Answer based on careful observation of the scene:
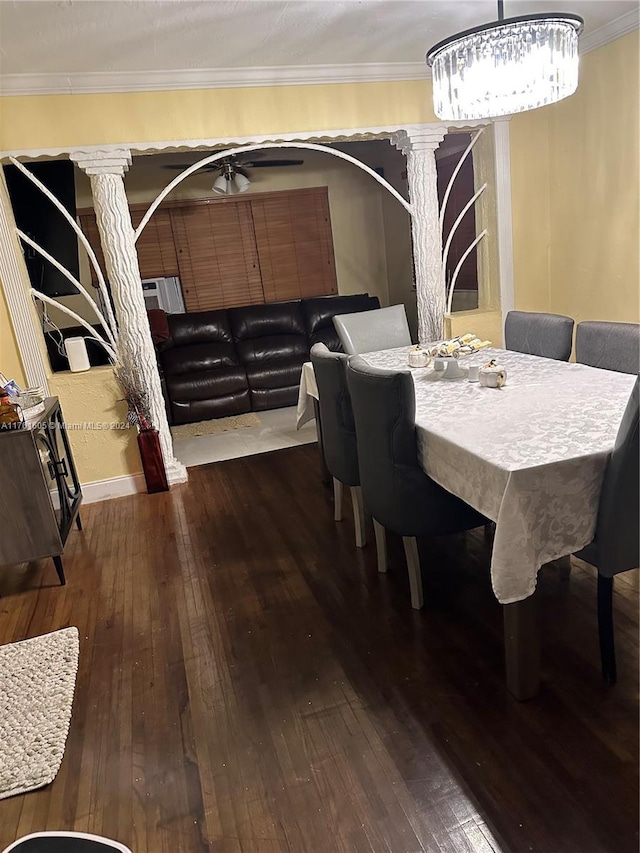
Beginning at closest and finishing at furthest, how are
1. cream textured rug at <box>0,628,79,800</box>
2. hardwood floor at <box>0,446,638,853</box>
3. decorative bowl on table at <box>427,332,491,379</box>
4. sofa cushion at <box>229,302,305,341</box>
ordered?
hardwood floor at <box>0,446,638,853</box> < cream textured rug at <box>0,628,79,800</box> < decorative bowl on table at <box>427,332,491,379</box> < sofa cushion at <box>229,302,305,341</box>

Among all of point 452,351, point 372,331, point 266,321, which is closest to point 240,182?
point 266,321

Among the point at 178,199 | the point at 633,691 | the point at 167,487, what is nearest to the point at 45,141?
the point at 167,487

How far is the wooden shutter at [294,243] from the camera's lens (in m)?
6.39

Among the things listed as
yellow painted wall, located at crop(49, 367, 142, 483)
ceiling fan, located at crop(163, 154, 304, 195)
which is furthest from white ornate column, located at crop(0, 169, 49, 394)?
ceiling fan, located at crop(163, 154, 304, 195)

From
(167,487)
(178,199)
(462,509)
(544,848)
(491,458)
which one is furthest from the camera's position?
(178,199)

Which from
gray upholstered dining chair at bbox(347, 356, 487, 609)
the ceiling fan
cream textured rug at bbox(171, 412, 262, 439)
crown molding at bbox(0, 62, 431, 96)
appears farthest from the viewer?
the ceiling fan

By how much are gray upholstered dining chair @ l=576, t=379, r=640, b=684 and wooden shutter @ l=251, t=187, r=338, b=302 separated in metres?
5.36

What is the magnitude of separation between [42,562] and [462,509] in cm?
223

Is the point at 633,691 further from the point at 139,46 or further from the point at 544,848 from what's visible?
the point at 139,46

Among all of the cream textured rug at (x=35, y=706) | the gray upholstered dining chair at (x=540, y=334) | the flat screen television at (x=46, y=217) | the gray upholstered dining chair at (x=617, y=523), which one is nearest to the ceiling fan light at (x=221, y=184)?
the flat screen television at (x=46, y=217)

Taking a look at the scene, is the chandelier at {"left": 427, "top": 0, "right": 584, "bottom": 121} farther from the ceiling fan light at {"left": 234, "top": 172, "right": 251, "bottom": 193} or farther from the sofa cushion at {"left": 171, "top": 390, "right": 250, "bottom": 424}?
the sofa cushion at {"left": 171, "top": 390, "right": 250, "bottom": 424}

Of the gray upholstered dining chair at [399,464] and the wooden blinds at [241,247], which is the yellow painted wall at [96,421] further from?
the wooden blinds at [241,247]

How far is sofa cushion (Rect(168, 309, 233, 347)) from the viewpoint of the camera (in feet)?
19.1

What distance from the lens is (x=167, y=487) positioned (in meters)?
3.81
